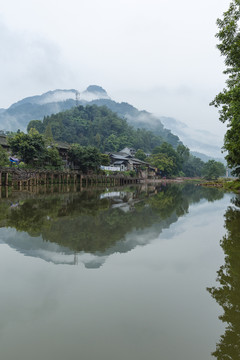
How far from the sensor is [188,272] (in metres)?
6.04

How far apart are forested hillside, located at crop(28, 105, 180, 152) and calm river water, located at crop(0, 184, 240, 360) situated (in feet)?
273

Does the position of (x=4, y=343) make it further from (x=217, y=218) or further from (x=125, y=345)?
(x=217, y=218)

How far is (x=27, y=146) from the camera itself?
36.0 metres

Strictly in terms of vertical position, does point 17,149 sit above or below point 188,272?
above

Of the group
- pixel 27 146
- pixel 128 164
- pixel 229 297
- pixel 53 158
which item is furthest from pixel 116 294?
pixel 128 164

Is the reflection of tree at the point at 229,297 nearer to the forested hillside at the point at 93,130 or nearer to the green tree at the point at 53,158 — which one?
the green tree at the point at 53,158

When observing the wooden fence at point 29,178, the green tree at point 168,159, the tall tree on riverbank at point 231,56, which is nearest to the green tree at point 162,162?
the green tree at point 168,159

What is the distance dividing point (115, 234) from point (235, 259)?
4.27 metres

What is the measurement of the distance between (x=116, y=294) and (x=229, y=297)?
87.3 inches

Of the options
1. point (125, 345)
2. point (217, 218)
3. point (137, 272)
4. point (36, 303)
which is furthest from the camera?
point (217, 218)

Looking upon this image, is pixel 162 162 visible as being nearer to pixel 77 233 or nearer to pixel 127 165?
pixel 127 165

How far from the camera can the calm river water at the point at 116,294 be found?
3.25m

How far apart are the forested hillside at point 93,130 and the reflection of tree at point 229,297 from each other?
84.9 metres

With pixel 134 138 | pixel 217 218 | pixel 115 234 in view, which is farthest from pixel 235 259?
pixel 134 138
